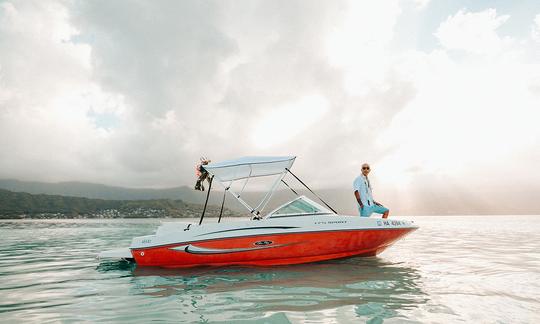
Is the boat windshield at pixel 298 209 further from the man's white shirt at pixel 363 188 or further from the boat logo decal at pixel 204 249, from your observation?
the man's white shirt at pixel 363 188

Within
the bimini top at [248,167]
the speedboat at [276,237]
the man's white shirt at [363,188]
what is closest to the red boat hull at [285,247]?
the speedboat at [276,237]

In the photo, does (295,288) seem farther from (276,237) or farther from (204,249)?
(204,249)

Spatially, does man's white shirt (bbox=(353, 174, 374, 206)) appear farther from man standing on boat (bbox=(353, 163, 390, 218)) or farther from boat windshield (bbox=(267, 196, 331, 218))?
boat windshield (bbox=(267, 196, 331, 218))

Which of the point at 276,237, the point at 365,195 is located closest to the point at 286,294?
the point at 276,237

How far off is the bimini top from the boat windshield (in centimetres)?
118

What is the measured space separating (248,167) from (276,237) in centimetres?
228

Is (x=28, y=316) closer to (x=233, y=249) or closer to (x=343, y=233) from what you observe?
(x=233, y=249)

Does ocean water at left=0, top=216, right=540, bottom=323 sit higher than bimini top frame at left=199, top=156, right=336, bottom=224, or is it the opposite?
bimini top frame at left=199, top=156, right=336, bottom=224

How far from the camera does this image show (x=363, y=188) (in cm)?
1012

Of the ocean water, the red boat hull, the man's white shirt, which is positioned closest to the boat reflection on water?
the ocean water

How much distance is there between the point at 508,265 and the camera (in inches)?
384

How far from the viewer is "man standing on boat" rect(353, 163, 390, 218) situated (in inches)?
397

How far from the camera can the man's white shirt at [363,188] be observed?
10.1 m

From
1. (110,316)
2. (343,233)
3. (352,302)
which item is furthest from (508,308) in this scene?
(110,316)
